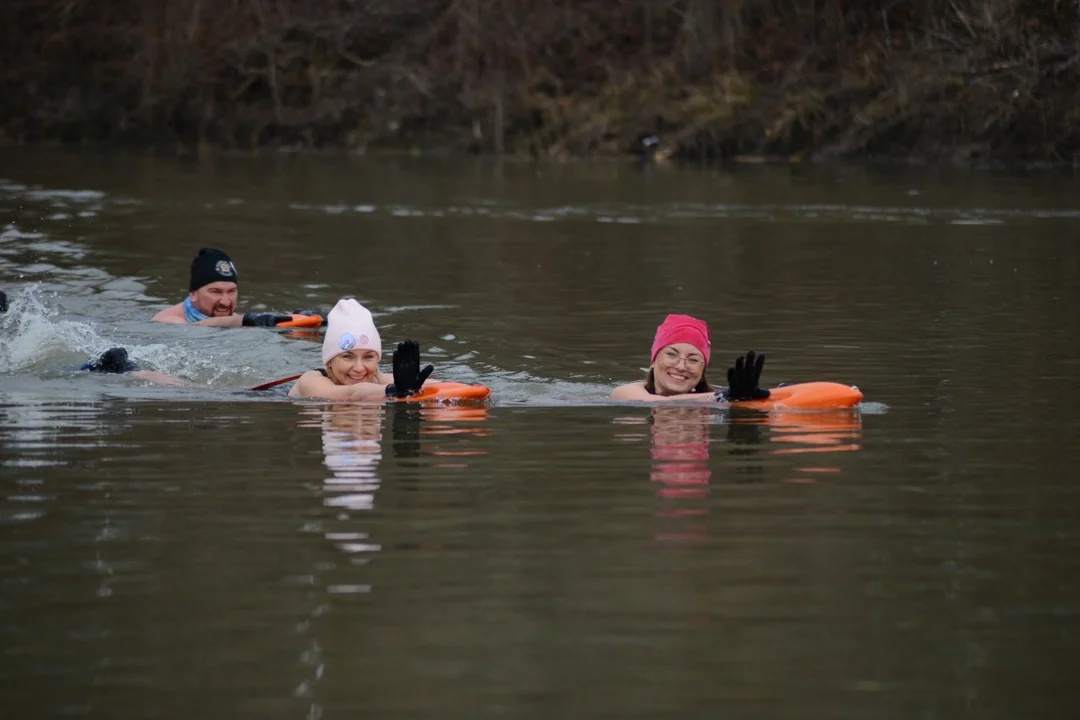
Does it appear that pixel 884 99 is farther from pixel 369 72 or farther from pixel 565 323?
pixel 565 323

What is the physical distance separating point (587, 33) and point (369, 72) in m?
6.83

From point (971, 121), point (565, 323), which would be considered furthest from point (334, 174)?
point (565, 323)

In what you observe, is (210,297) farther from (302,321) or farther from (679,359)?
(679,359)

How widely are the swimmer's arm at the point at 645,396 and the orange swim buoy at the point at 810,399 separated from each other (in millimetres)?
325

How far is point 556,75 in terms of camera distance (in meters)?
56.2

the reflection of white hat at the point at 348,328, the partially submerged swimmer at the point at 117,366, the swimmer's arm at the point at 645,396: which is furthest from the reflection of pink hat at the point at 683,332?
the partially submerged swimmer at the point at 117,366

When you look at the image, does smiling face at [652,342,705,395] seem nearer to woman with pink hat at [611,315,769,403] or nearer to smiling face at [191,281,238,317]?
woman with pink hat at [611,315,769,403]

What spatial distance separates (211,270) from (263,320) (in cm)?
85

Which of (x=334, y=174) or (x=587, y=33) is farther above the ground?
(x=587, y=33)

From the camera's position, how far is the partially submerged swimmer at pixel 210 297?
1895 centimetres

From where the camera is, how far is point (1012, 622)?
24.5ft

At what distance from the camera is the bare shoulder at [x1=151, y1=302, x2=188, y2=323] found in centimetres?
1905

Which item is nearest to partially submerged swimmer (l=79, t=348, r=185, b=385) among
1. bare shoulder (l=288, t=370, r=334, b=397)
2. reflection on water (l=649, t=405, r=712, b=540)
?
bare shoulder (l=288, t=370, r=334, b=397)

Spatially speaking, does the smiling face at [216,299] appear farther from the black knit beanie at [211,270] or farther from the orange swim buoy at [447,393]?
the orange swim buoy at [447,393]
